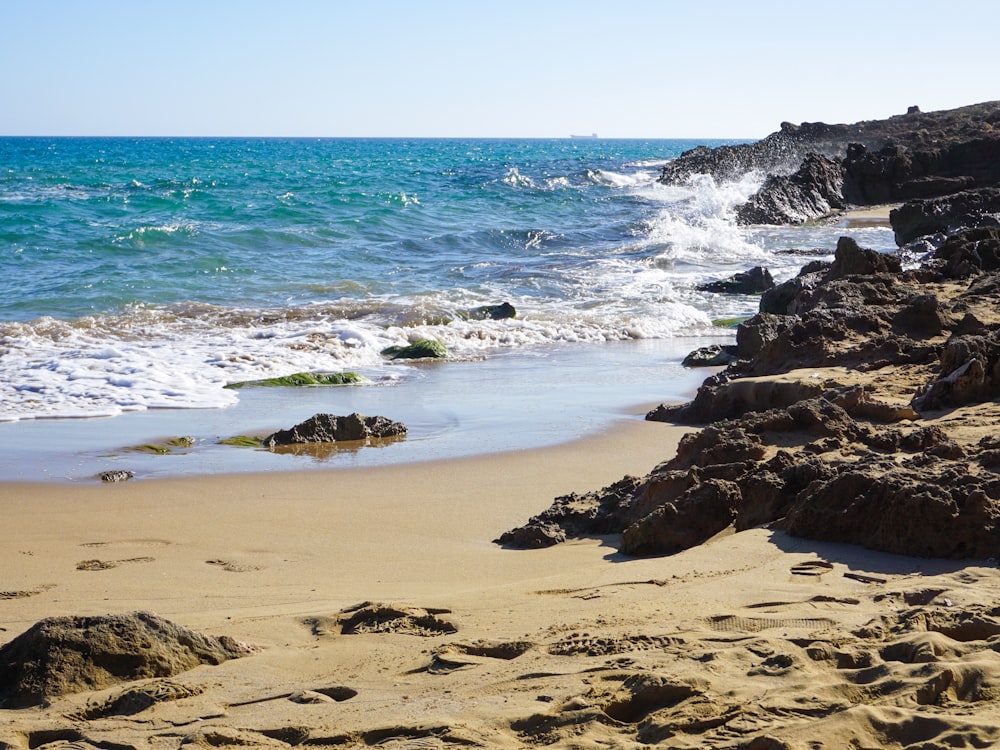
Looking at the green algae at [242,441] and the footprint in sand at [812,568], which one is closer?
the footprint in sand at [812,568]

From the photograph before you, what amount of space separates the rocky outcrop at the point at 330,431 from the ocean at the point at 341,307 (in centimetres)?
29

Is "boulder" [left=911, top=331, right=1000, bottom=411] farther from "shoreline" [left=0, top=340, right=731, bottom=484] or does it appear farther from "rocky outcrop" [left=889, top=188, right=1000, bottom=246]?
"rocky outcrop" [left=889, top=188, right=1000, bottom=246]

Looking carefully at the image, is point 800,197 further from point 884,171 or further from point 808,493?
point 808,493

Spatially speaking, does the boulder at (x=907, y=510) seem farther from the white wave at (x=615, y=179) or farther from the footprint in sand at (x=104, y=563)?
the white wave at (x=615, y=179)

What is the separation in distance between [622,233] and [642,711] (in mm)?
24641

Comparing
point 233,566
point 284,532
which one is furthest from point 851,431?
point 233,566

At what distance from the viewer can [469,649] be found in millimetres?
3340

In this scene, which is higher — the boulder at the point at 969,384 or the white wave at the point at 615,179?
the white wave at the point at 615,179

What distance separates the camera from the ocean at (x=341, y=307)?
8.71m

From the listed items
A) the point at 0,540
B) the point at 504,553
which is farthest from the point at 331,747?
the point at 0,540

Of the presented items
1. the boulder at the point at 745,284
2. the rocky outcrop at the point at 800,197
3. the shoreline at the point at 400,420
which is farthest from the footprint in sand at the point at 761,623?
the rocky outcrop at the point at 800,197

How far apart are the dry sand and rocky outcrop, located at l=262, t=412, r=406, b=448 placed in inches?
73.2

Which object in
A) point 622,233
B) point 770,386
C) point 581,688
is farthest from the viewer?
point 622,233

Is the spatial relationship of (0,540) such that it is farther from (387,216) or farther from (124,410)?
(387,216)
